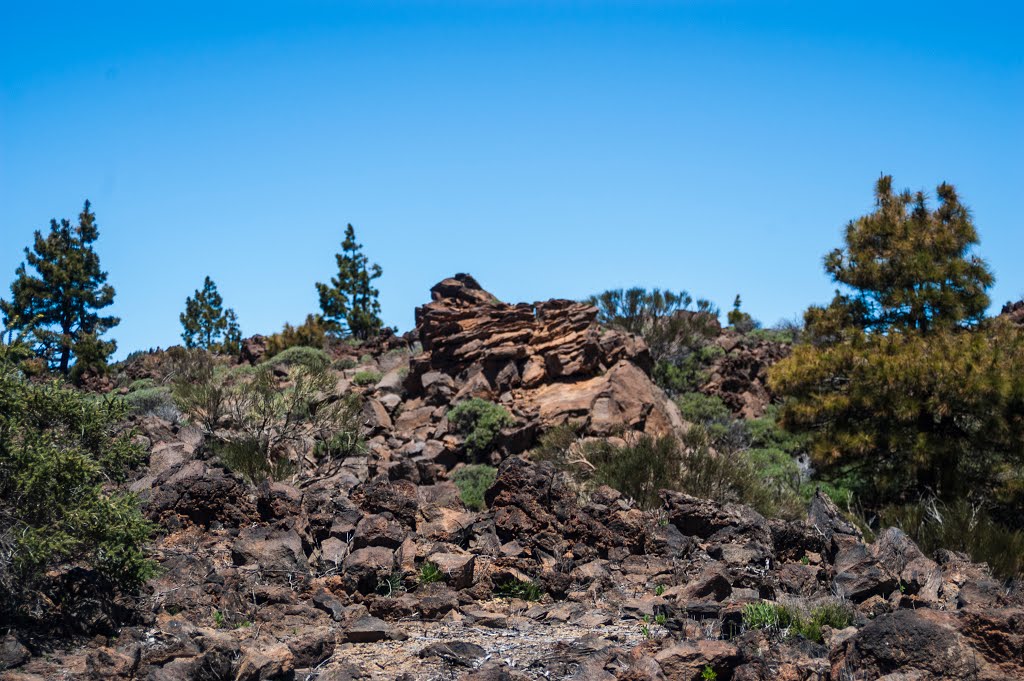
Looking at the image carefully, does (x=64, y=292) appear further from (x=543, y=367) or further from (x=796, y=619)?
(x=796, y=619)

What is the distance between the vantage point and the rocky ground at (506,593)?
660 centimetres

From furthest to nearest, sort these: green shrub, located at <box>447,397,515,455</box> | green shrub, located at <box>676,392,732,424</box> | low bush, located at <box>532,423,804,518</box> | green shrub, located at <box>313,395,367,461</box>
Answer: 1. green shrub, located at <box>676,392,732,424</box>
2. green shrub, located at <box>447,397,515,455</box>
3. green shrub, located at <box>313,395,367,461</box>
4. low bush, located at <box>532,423,804,518</box>

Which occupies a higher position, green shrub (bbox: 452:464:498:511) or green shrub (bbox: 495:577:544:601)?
green shrub (bbox: 452:464:498:511)

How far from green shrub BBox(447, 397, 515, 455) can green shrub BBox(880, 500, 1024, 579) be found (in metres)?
8.66

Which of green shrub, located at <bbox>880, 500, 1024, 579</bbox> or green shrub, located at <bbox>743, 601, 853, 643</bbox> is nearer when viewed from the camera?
green shrub, located at <bbox>743, 601, 853, 643</bbox>

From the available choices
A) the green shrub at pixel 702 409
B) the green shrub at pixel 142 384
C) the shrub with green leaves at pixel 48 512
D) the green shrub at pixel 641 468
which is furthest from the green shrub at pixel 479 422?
the green shrub at pixel 142 384

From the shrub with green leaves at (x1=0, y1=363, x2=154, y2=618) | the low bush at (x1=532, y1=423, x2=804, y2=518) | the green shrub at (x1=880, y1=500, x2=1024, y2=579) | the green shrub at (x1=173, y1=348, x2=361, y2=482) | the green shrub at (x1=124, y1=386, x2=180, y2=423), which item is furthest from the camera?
the green shrub at (x1=124, y1=386, x2=180, y2=423)

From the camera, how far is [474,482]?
17656 mm

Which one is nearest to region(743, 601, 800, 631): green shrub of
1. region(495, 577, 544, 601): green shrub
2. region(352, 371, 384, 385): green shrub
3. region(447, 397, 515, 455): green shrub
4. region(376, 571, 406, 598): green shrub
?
region(495, 577, 544, 601): green shrub

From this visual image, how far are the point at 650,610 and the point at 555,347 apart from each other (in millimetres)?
13830

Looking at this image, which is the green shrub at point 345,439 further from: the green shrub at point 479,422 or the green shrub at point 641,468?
the green shrub at point 641,468

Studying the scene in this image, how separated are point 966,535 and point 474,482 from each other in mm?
9198

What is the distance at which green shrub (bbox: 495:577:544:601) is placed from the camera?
9820mm

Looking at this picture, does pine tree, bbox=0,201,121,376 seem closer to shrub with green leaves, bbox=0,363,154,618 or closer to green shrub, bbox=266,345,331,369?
green shrub, bbox=266,345,331,369
